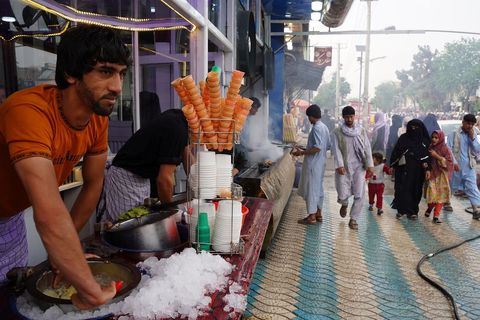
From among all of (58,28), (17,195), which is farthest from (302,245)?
(17,195)

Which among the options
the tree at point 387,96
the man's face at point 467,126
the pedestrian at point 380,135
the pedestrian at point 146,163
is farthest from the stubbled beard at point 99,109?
the tree at point 387,96

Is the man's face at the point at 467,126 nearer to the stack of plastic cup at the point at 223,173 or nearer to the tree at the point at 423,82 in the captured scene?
the stack of plastic cup at the point at 223,173

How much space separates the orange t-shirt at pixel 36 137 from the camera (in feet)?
4.32

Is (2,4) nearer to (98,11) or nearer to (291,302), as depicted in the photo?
(98,11)

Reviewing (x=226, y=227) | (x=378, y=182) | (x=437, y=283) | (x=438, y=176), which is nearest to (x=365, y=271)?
(x=437, y=283)

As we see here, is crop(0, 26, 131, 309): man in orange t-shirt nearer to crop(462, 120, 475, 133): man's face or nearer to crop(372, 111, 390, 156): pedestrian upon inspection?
crop(462, 120, 475, 133): man's face

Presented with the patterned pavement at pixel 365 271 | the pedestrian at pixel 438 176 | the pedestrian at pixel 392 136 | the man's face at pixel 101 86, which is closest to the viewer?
the man's face at pixel 101 86

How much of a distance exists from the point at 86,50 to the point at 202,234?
3.46ft

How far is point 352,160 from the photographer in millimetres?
6547

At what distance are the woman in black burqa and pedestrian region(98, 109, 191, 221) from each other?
17.1 ft

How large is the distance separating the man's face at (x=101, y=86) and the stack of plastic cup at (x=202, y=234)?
2.56 feet

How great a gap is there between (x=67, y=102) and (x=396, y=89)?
334 feet

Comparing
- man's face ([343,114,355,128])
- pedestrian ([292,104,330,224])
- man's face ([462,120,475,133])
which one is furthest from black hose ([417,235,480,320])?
man's face ([462,120,475,133])

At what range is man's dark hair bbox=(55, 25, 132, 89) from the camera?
142 centimetres
